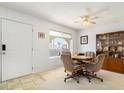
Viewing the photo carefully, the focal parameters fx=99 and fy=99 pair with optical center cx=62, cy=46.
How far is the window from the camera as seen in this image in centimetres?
489

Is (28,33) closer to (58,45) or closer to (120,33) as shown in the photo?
(58,45)

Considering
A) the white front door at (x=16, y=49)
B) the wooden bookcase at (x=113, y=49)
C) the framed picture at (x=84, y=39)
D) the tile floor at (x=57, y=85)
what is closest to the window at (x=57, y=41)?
the framed picture at (x=84, y=39)

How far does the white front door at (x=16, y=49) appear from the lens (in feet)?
9.87

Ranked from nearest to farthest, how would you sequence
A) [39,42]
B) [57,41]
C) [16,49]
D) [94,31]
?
1. [16,49]
2. [39,42]
3. [57,41]
4. [94,31]

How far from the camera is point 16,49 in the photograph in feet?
10.8

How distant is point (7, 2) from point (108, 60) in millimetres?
4317

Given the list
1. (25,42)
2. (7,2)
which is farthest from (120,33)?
(7,2)

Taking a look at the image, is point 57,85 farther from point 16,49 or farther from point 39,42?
point 39,42

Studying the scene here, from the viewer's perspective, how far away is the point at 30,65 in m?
3.75

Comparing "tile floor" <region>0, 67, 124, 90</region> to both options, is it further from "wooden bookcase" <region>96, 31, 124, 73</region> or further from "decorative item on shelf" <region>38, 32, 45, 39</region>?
"decorative item on shelf" <region>38, 32, 45, 39</region>

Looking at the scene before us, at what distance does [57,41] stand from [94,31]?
2.12 m

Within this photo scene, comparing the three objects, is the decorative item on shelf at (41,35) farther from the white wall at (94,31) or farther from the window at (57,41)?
the white wall at (94,31)

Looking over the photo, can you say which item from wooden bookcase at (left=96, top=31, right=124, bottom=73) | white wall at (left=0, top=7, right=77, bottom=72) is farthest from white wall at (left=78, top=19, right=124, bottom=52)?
white wall at (left=0, top=7, right=77, bottom=72)

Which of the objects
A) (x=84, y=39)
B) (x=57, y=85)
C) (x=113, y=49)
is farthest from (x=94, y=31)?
(x=57, y=85)
